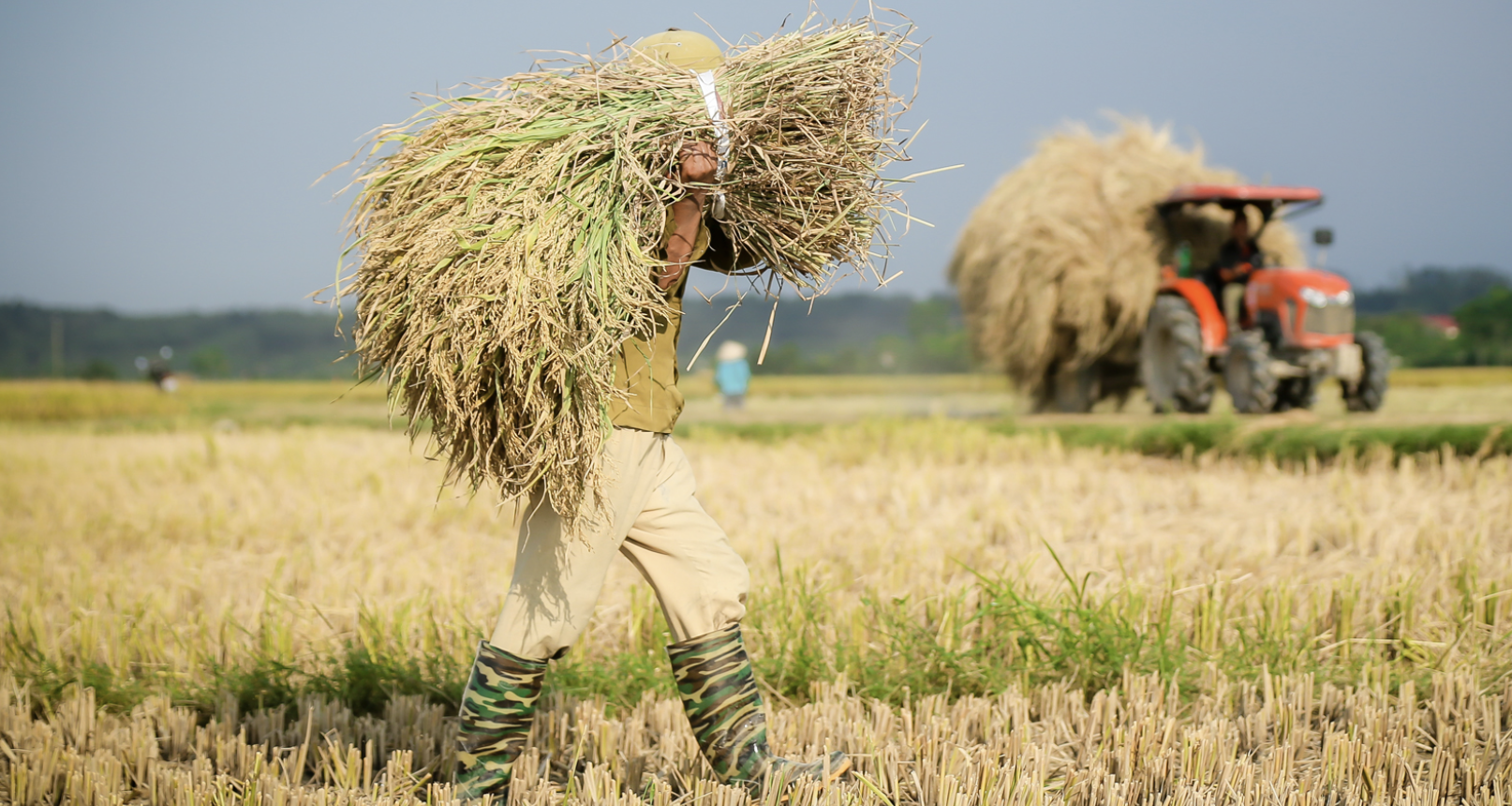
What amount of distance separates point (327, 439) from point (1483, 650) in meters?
9.98

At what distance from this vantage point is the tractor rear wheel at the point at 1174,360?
877 centimetres

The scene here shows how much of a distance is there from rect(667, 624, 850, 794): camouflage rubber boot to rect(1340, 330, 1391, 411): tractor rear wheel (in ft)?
27.2

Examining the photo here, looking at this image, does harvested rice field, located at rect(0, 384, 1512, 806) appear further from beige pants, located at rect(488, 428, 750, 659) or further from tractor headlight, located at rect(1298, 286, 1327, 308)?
tractor headlight, located at rect(1298, 286, 1327, 308)

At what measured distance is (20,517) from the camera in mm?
6457

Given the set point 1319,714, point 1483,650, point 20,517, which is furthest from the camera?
point 20,517

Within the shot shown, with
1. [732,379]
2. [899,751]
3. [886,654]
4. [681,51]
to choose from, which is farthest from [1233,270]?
[732,379]

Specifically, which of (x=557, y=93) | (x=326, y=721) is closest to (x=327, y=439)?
(x=326, y=721)

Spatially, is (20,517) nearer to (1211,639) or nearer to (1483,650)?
(1211,639)

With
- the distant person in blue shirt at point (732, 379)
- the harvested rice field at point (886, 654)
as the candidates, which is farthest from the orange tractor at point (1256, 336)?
the distant person in blue shirt at point (732, 379)

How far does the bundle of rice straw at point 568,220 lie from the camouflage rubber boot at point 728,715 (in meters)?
0.44

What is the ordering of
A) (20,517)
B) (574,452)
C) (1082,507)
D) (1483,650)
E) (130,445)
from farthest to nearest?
1. (130,445)
2. (20,517)
3. (1082,507)
4. (1483,650)
5. (574,452)

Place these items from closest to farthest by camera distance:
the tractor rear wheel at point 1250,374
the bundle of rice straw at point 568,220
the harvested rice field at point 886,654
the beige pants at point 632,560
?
1. the bundle of rice straw at point 568,220
2. the beige pants at point 632,560
3. the harvested rice field at point 886,654
4. the tractor rear wheel at point 1250,374

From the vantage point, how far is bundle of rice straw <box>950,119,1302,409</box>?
30.9 feet

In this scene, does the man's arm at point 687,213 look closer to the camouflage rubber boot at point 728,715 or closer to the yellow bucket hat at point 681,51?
the yellow bucket hat at point 681,51
